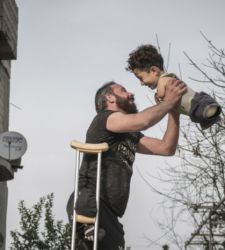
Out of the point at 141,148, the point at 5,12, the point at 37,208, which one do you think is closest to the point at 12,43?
the point at 5,12

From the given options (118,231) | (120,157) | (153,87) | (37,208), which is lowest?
(37,208)

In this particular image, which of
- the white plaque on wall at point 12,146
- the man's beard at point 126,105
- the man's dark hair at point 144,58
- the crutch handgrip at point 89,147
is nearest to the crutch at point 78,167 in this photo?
the crutch handgrip at point 89,147

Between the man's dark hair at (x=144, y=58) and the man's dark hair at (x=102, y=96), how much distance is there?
0.24 m

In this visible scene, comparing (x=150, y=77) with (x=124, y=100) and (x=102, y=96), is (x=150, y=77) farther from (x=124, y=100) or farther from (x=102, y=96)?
(x=102, y=96)

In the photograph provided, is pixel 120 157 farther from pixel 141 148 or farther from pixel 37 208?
pixel 37 208

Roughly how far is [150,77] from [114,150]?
483mm

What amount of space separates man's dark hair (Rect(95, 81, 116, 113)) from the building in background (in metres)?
18.1

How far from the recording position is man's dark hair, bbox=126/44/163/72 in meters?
4.55

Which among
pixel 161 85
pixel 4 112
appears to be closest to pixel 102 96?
pixel 161 85

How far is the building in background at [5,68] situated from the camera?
23562 mm

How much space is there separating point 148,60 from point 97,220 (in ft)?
3.22

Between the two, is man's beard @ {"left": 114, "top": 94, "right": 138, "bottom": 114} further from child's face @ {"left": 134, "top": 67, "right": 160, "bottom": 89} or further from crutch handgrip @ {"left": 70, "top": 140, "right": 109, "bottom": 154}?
crutch handgrip @ {"left": 70, "top": 140, "right": 109, "bottom": 154}

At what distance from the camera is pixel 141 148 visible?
5.04 m

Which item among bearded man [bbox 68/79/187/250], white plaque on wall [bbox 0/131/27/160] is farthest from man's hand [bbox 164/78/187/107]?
white plaque on wall [bbox 0/131/27/160]
